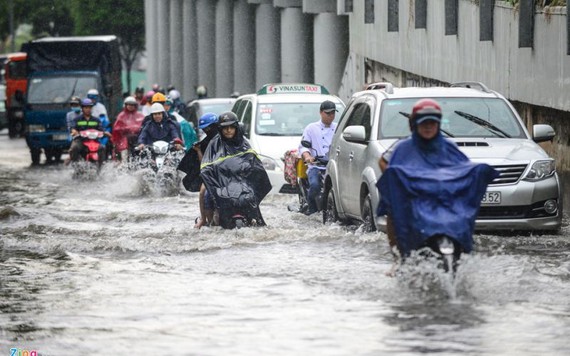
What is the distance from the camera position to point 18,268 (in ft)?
44.0

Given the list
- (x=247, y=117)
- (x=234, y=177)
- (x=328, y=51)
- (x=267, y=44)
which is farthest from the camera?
(x=267, y=44)

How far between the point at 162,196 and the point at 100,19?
61504 mm

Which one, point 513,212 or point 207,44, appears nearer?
point 513,212

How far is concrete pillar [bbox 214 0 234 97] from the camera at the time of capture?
60.5m

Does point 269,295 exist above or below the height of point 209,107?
above

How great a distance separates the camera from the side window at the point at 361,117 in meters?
15.2

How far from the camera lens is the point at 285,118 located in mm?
21719

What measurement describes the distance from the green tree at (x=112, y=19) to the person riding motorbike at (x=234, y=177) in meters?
64.2

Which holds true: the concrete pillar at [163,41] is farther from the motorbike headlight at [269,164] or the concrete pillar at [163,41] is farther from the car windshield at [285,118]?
the motorbike headlight at [269,164]

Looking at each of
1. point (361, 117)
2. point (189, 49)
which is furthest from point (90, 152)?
point (189, 49)

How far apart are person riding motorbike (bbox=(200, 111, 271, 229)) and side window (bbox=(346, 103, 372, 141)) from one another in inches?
45.6

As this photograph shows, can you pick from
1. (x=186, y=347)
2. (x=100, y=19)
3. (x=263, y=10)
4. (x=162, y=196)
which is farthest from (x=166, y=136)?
(x=100, y=19)

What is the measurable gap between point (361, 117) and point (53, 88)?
23.0m

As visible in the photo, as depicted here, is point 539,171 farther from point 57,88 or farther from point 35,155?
point 35,155
